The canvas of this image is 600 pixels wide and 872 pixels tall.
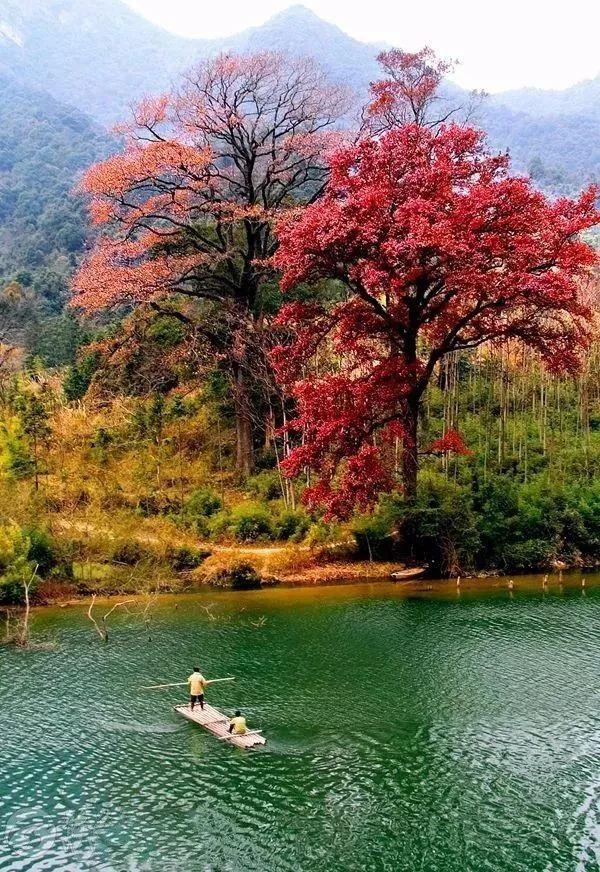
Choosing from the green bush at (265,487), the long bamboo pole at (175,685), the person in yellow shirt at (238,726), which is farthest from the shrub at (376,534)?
the person in yellow shirt at (238,726)

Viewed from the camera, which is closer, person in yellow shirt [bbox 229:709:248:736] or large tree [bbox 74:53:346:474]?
person in yellow shirt [bbox 229:709:248:736]

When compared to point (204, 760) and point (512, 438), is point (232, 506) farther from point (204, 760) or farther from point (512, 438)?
point (204, 760)

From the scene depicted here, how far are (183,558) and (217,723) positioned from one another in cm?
962

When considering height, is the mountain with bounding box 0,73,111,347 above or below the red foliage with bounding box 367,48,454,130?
above

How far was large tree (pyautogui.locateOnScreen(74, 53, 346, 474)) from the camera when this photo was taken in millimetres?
25453

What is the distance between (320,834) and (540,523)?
15.3 meters

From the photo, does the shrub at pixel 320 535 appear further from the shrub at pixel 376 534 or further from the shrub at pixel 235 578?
the shrub at pixel 235 578

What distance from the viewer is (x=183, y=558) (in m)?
21.8

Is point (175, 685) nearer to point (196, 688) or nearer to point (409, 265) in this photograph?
point (196, 688)

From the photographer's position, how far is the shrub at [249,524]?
23312 millimetres

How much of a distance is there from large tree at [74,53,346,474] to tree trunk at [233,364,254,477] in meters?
0.04

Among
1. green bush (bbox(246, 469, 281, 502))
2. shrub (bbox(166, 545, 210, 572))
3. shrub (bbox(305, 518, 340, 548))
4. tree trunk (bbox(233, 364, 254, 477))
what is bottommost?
shrub (bbox(166, 545, 210, 572))

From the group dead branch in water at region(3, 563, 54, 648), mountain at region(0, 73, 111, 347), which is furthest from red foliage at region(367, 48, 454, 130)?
mountain at region(0, 73, 111, 347)

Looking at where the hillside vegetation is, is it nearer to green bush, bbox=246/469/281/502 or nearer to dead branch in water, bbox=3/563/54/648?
green bush, bbox=246/469/281/502
